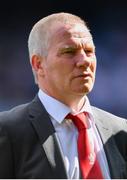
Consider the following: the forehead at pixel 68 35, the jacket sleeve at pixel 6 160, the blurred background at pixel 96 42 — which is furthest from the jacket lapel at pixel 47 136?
the blurred background at pixel 96 42

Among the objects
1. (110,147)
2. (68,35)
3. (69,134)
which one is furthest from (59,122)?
(68,35)

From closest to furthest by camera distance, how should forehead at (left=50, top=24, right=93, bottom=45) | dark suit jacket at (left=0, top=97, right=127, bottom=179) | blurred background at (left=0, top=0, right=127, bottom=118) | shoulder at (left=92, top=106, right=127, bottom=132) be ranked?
1. dark suit jacket at (left=0, top=97, right=127, bottom=179)
2. forehead at (left=50, top=24, right=93, bottom=45)
3. shoulder at (left=92, top=106, right=127, bottom=132)
4. blurred background at (left=0, top=0, right=127, bottom=118)

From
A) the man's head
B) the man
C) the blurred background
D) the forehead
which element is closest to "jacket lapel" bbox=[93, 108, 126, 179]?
the man

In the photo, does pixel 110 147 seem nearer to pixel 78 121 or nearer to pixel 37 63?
pixel 78 121

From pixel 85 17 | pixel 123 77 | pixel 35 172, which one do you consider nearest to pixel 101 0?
pixel 85 17

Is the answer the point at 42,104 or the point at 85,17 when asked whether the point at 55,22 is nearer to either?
the point at 42,104

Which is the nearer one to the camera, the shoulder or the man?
the man

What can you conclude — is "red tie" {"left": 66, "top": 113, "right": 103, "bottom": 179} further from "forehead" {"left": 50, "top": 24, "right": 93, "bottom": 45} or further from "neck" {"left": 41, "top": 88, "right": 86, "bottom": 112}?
"forehead" {"left": 50, "top": 24, "right": 93, "bottom": 45}

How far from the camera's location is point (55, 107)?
1880 mm

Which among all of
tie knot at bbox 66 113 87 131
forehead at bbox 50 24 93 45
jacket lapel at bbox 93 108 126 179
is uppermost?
forehead at bbox 50 24 93 45

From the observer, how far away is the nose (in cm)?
183

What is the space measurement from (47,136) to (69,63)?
0.84 feet

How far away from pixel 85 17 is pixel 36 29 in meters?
1.77

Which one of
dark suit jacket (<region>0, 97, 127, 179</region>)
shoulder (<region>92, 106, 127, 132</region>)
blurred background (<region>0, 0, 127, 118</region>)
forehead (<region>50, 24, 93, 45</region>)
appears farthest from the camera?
blurred background (<region>0, 0, 127, 118</region>)
